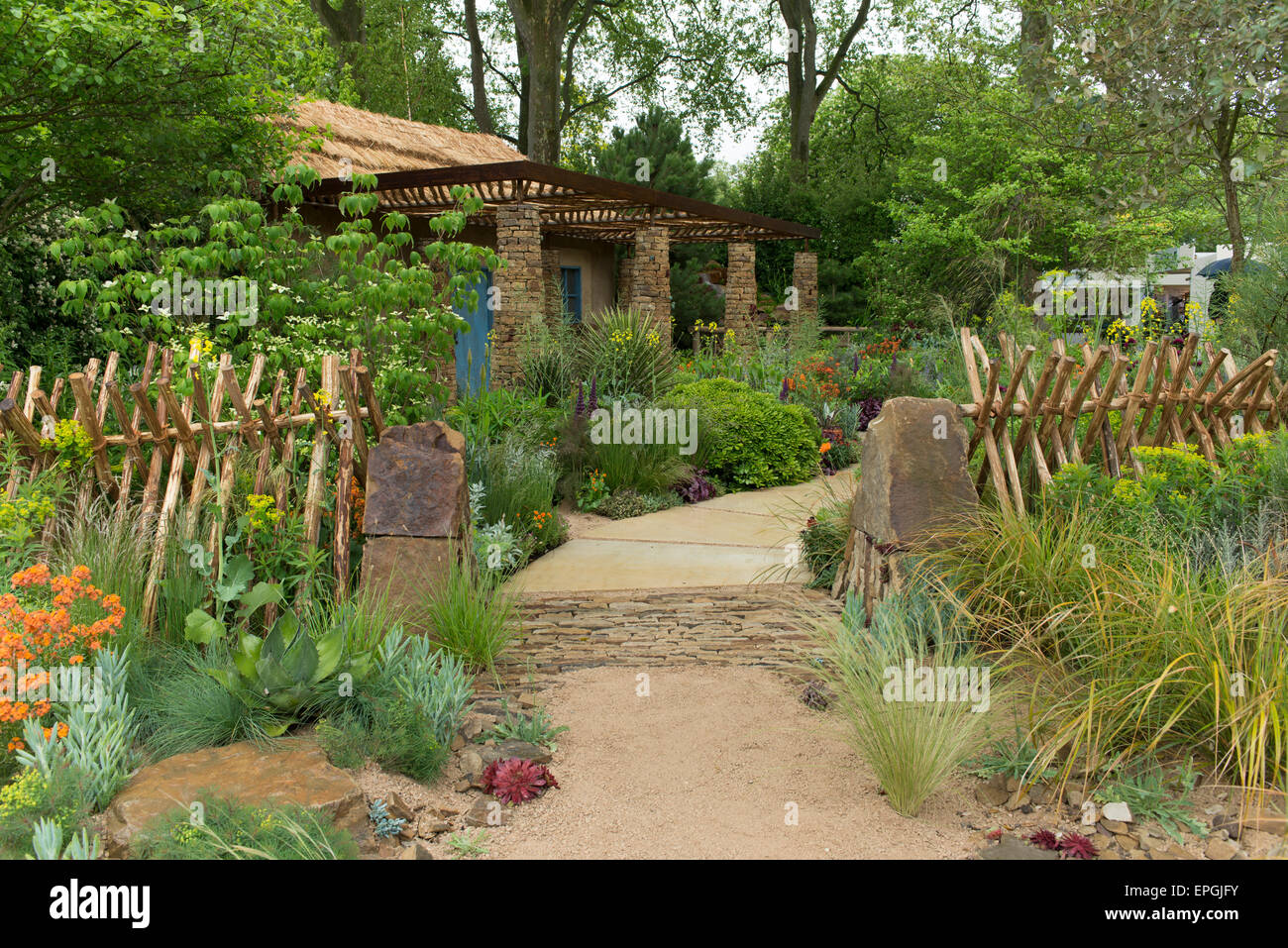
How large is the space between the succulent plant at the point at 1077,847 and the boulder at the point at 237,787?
2161 mm

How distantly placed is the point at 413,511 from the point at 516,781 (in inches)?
66.2

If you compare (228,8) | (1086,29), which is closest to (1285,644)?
(1086,29)

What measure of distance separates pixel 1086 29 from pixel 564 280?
11.2m

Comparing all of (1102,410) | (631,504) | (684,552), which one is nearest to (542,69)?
(631,504)

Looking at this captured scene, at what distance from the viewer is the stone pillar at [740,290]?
1681cm

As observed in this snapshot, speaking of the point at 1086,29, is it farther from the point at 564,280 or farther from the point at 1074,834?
the point at 564,280

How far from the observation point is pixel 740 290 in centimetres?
1703

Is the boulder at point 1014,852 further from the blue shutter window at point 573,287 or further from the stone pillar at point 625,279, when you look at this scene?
the stone pillar at point 625,279

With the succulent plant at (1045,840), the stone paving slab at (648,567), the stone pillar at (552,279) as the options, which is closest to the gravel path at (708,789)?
the succulent plant at (1045,840)

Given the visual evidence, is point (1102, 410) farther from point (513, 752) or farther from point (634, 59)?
point (634, 59)

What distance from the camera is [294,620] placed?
3.77m

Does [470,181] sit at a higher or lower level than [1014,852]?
higher

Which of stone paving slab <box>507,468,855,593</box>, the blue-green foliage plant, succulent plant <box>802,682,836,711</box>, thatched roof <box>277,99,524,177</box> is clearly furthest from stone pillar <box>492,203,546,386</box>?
the blue-green foliage plant

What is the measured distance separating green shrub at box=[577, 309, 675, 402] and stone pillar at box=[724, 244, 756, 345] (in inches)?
255
